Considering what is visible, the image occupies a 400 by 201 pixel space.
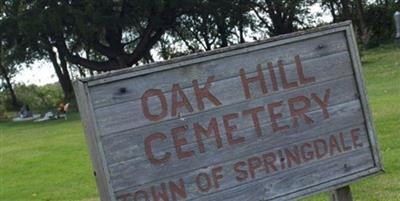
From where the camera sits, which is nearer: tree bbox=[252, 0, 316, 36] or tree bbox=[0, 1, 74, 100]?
tree bbox=[0, 1, 74, 100]

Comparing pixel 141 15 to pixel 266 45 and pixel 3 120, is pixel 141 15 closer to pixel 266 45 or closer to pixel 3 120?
pixel 3 120

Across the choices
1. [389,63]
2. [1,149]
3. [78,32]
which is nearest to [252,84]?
[1,149]

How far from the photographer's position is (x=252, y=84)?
3.87 meters

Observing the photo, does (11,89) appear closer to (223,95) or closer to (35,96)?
(35,96)

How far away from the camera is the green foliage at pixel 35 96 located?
41719 millimetres

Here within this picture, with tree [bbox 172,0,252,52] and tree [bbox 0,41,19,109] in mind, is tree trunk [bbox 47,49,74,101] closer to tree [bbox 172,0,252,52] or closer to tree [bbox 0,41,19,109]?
tree [bbox 0,41,19,109]

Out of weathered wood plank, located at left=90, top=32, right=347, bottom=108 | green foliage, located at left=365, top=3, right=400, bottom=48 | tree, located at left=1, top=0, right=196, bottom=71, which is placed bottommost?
weathered wood plank, located at left=90, top=32, right=347, bottom=108

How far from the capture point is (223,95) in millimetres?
3791

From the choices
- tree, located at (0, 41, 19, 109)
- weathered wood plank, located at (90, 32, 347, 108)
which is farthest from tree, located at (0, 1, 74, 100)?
weathered wood plank, located at (90, 32, 347, 108)

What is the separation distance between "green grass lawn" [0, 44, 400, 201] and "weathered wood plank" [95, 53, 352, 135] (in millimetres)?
2059

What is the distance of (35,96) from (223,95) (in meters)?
40.9

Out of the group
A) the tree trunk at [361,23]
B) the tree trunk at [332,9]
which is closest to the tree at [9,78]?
the tree trunk at [332,9]

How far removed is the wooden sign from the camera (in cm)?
355

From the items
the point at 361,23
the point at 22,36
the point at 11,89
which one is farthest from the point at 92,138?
the point at 11,89
